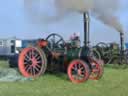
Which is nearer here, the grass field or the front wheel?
the grass field

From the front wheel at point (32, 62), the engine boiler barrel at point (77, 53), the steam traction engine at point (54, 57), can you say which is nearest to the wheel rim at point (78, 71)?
the steam traction engine at point (54, 57)

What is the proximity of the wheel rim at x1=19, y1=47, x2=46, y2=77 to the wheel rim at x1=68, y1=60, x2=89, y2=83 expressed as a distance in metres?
0.86

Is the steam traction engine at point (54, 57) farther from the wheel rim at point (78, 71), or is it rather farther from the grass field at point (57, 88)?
the grass field at point (57, 88)

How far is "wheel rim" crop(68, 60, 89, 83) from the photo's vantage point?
1128cm

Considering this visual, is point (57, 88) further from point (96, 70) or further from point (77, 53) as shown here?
point (96, 70)

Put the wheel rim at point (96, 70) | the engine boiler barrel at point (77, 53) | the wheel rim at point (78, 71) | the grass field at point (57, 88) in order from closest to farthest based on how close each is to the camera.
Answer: the grass field at point (57, 88) → the wheel rim at point (78, 71) → the engine boiler barrel at point (77, 53) → the wheel rim at point (96, 70)

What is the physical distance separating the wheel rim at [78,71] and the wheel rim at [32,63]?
34.0 inches

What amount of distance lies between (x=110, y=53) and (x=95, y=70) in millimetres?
7705

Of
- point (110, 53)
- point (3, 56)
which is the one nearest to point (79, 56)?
point (110, 53)

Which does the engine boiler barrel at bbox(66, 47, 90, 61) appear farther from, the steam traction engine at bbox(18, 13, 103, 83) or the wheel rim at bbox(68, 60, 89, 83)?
the wheel rim at bbox(68, 60, 89, 83)

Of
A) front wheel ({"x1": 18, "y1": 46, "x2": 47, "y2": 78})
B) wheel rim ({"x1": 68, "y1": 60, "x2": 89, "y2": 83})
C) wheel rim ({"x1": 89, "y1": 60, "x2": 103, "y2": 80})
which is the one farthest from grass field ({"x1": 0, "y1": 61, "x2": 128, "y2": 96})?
wheel rim ({"x1": 89, "y1": 60, "x2": 103, "y2": 80})

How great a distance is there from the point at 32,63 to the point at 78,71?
5.09 ft

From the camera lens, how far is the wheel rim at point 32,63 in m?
11.9

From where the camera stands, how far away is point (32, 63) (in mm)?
12180
